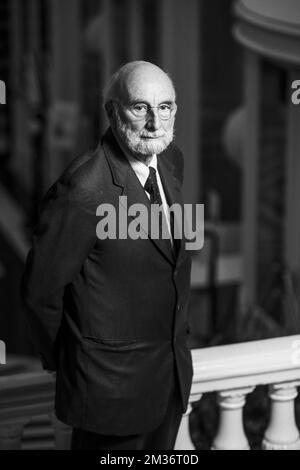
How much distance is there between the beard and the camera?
148 cm

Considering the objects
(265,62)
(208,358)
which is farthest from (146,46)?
(208,358)

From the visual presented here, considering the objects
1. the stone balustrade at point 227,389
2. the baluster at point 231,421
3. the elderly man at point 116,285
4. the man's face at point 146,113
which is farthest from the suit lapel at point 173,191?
the baluster at point 231,421

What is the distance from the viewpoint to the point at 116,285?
5.00 ft

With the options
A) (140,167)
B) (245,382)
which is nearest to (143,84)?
(140,167)

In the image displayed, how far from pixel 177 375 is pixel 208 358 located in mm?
284

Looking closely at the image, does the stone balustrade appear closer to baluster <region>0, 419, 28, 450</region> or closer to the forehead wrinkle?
baluster <region>0, 419, 28, 450</region>

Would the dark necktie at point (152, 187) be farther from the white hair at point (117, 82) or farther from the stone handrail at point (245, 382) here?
the stone handrail at point (245, 382)

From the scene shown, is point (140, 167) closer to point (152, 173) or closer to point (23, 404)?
point (152, 173)

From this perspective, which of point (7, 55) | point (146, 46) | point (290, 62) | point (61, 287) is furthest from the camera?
point (7, 55)

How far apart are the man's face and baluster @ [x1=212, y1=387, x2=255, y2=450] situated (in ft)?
2.65

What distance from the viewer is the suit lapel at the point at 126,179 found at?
1.52 m
